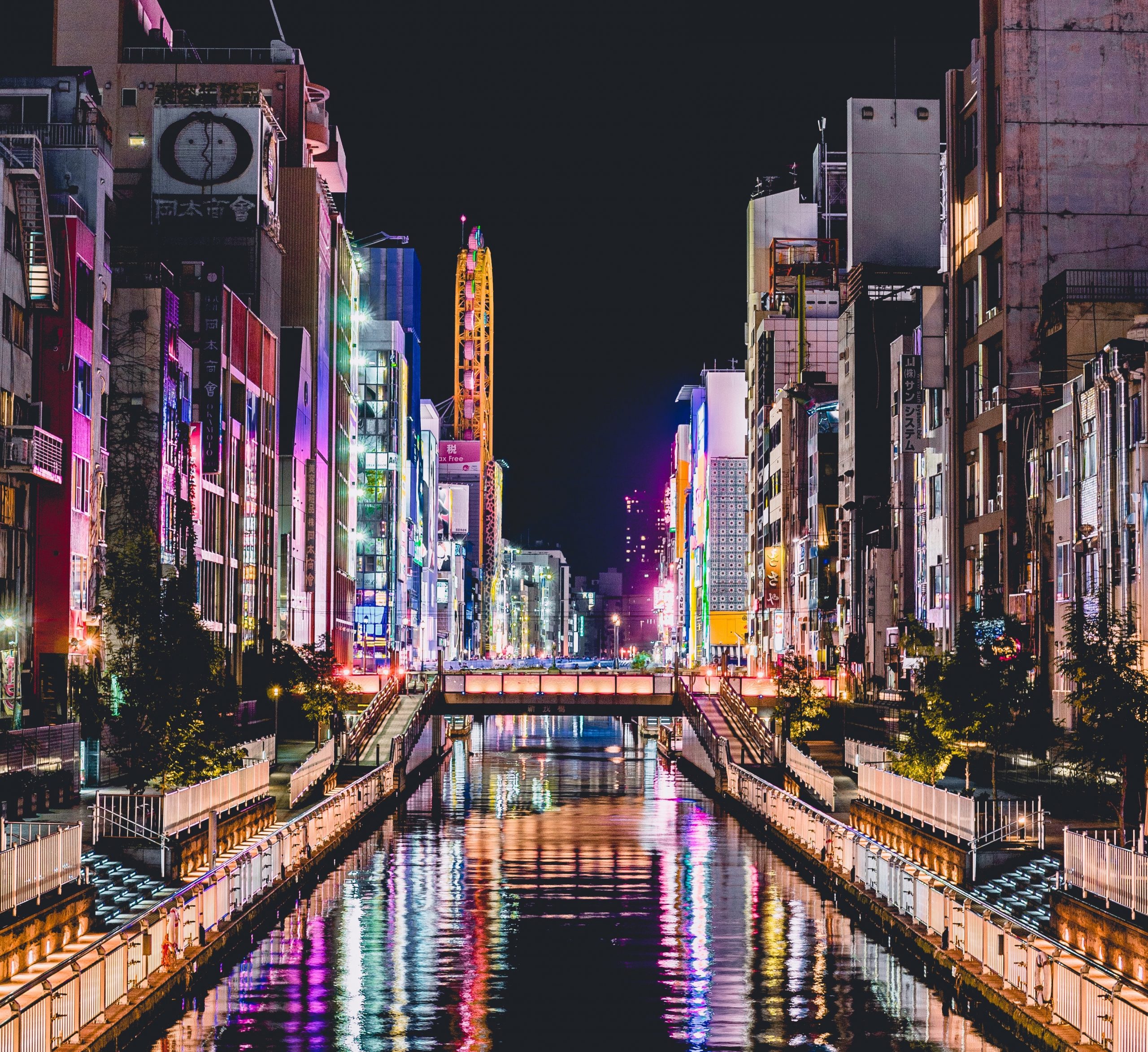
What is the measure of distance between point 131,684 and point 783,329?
151 meters

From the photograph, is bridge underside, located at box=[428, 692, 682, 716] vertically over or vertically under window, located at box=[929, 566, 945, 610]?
under

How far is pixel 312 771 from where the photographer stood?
221ft

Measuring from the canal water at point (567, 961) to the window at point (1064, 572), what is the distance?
21454 millimetres

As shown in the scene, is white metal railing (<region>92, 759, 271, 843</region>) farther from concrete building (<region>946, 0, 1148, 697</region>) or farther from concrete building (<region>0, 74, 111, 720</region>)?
concrete building (<region>946, 0, 1148, 697</region>)

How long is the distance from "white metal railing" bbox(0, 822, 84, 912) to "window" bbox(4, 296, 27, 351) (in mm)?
38668

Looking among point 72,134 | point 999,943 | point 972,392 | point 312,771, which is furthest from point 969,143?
point 999,943

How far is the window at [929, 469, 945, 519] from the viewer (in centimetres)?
10444

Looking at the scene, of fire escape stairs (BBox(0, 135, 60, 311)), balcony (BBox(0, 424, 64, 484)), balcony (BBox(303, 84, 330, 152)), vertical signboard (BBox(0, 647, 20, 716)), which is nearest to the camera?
balcony (BBox(0, 424, 64, 484))

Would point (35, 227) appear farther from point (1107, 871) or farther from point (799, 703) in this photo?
point (1107, 871)

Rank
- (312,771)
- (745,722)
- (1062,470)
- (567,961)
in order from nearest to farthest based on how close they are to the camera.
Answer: (567,961)
(312,771)
(1062,470)
(745,722)

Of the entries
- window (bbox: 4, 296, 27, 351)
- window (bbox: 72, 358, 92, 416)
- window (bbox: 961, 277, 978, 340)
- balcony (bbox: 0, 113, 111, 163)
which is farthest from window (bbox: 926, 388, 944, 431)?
window (bbox: 4, 296, 27, 351)

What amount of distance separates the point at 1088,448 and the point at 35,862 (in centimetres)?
5410

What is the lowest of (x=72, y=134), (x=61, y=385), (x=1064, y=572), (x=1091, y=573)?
(x=1091, y=573)

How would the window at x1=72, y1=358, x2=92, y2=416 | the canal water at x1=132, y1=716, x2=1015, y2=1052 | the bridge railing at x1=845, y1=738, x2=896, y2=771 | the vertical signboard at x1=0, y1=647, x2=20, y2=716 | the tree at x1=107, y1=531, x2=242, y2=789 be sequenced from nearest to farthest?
the canal water at x1=132, y1=716, x2=1015, y2=1052 → the tree at x1=107, y1=531, x2=242, y2=789 → the bridge railing at x1=845, y1=738, x2=896, y2=771 → the vertical signboard at x1=0, y1=647, x2=20, y2=716 → the window at x1=72, y1=358, x2=92, y2=416
